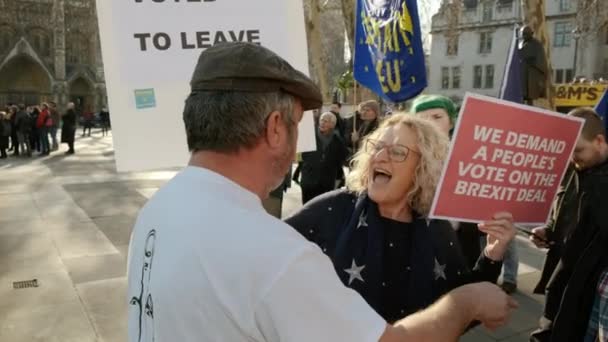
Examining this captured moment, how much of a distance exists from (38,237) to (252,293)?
6820 mm

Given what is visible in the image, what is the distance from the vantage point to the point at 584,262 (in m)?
2.43

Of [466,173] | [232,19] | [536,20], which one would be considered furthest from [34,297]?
[536,20]

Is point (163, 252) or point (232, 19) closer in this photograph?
point (163, 252)

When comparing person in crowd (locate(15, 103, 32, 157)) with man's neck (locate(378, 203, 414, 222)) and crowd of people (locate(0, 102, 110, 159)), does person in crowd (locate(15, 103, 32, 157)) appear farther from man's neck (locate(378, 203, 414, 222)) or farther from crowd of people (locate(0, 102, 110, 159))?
man's neck (locate(378, 203, 414, 222))

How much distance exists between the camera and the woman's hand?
6.63 ft

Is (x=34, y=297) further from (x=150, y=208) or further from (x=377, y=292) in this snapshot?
(x=150, y=208)

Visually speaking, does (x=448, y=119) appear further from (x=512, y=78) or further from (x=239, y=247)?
(x=239, y=247)

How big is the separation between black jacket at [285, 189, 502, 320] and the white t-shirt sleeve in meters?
1.06

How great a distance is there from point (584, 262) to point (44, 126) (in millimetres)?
18472

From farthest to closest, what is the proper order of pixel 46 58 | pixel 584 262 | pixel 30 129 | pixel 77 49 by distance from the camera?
pixel 77 49
pixel 46 58
pixel 30 129
pixel 584 262

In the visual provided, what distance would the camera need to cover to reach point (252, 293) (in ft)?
3.36

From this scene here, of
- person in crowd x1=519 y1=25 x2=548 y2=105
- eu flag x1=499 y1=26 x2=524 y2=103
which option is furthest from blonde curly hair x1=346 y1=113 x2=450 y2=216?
person in crowd x1=519 y1=25 x2=548 y2=105

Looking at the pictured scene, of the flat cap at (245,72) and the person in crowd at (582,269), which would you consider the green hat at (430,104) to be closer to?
the person in crowd at (582,269)

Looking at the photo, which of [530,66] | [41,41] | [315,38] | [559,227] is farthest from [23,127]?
[41,41]
